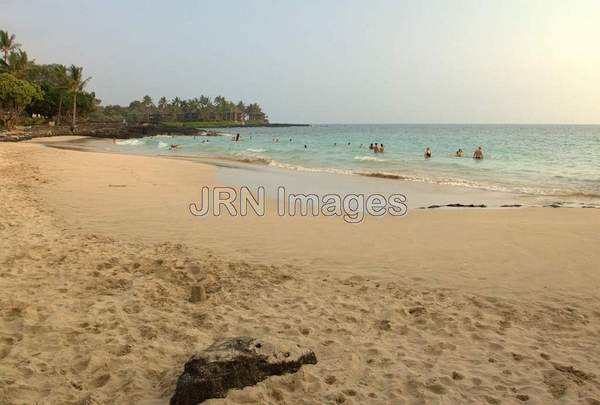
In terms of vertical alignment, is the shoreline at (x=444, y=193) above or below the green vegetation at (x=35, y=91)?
below

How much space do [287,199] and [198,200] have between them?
2.45 meters

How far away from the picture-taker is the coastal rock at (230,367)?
300cm

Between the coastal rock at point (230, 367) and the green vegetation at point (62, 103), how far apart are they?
164ft

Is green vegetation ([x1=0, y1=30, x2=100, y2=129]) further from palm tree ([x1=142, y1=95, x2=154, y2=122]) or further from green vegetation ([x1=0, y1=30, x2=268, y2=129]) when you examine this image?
palm tree ([x1=142, y1=95, x2=154, y2=122])

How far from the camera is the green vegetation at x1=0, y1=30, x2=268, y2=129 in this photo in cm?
4703

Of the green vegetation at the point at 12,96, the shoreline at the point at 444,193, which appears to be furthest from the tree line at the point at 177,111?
the shoreline at the point at 444,193

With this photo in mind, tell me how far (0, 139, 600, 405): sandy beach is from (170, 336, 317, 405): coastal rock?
0.09 meters

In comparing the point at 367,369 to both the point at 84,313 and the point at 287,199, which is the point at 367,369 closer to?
the point at 84,313

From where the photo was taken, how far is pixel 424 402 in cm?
319

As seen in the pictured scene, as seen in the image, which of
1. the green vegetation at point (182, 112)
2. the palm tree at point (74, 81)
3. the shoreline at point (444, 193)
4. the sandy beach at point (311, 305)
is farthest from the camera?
the green vegetation at point (182, 112)

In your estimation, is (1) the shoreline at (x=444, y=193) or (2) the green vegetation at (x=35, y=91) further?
(2) the green vegetation at (x=35, y=91)

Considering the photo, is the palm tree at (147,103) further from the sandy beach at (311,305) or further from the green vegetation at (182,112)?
the sandy beach at (311,305)

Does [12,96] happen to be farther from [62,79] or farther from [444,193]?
[444,193]

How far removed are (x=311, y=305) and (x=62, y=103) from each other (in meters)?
72.2
